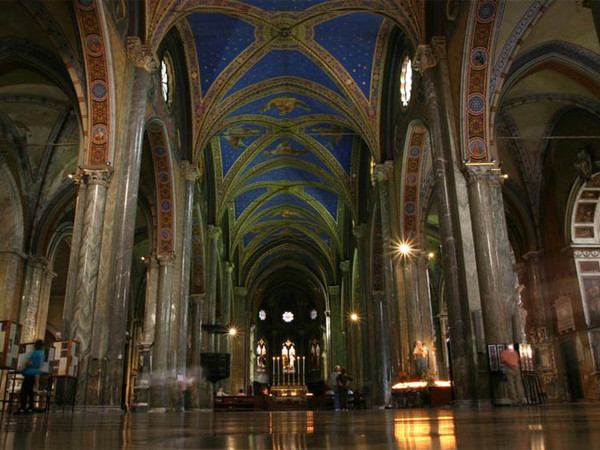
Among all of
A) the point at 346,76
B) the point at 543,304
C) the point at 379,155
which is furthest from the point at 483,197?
the point at 543,304

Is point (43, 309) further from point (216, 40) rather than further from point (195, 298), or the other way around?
point (216, 40)

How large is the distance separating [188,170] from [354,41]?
588 cm

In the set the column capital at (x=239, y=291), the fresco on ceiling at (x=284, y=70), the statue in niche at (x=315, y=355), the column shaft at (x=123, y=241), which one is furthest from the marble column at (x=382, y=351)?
the statue in niche at (x=315, y=355)

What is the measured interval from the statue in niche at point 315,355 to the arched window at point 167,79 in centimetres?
3103

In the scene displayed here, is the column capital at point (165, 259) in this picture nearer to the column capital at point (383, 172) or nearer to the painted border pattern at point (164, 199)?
the painted border pattern at point (164, 199)

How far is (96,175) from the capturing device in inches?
370

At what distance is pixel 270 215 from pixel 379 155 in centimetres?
1303

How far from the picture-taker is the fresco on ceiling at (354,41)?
14736mm

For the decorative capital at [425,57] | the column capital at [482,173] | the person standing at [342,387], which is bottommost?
the person standing at [342,387]

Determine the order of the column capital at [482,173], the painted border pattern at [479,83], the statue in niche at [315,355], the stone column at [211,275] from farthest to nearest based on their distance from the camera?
the statue in niche at [315,355]
the stone column at [211,275]
the painted border pattern at [479,83]
the column capital at [482,173]

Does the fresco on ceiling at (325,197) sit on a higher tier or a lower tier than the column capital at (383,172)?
higher

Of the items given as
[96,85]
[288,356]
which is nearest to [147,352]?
[96,85]

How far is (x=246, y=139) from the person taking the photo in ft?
67.4

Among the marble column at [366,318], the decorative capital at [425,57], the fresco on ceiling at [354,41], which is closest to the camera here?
the decorative capital at [425,57]
